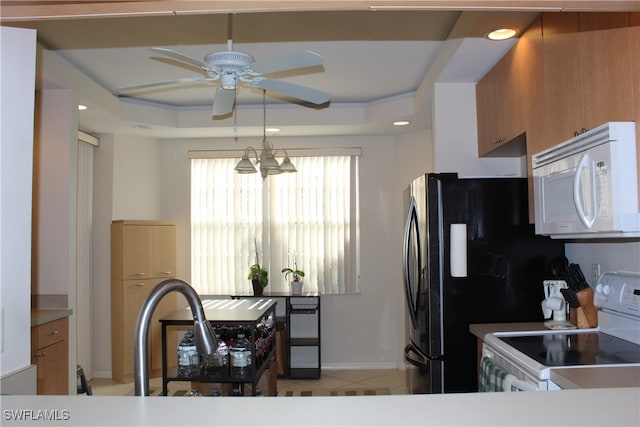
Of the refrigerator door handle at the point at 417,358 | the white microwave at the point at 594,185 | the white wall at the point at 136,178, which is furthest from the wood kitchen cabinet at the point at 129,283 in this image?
the white microwave at the point at 594,185

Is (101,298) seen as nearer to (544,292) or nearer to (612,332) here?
(544,292)

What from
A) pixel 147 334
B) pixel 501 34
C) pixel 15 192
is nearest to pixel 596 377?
pixel 147 334

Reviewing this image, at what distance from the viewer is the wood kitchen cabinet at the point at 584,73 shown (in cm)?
180

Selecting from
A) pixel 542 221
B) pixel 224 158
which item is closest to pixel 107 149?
pixel 224 158

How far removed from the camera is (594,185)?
1910 mm

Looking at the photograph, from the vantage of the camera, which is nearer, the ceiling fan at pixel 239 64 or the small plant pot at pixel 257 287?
the ceiling fan at pixel 239 64

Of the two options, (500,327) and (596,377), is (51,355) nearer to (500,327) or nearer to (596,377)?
(500,327)

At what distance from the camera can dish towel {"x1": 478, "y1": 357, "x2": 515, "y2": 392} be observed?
79.4 inches

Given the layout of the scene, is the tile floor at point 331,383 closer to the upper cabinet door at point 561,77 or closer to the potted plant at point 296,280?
the potted plant at point 296,280

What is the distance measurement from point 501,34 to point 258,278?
3.35 meters

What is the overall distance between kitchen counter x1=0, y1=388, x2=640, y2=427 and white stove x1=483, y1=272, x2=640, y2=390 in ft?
3.26

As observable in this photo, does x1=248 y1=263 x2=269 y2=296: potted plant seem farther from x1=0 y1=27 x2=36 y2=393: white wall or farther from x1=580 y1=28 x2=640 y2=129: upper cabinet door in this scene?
x1=580 y1=28 x2=640 y2=129: upper cabinet door

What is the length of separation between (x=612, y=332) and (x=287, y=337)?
3.27m

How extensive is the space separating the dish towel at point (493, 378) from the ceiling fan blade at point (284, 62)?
158 cm
